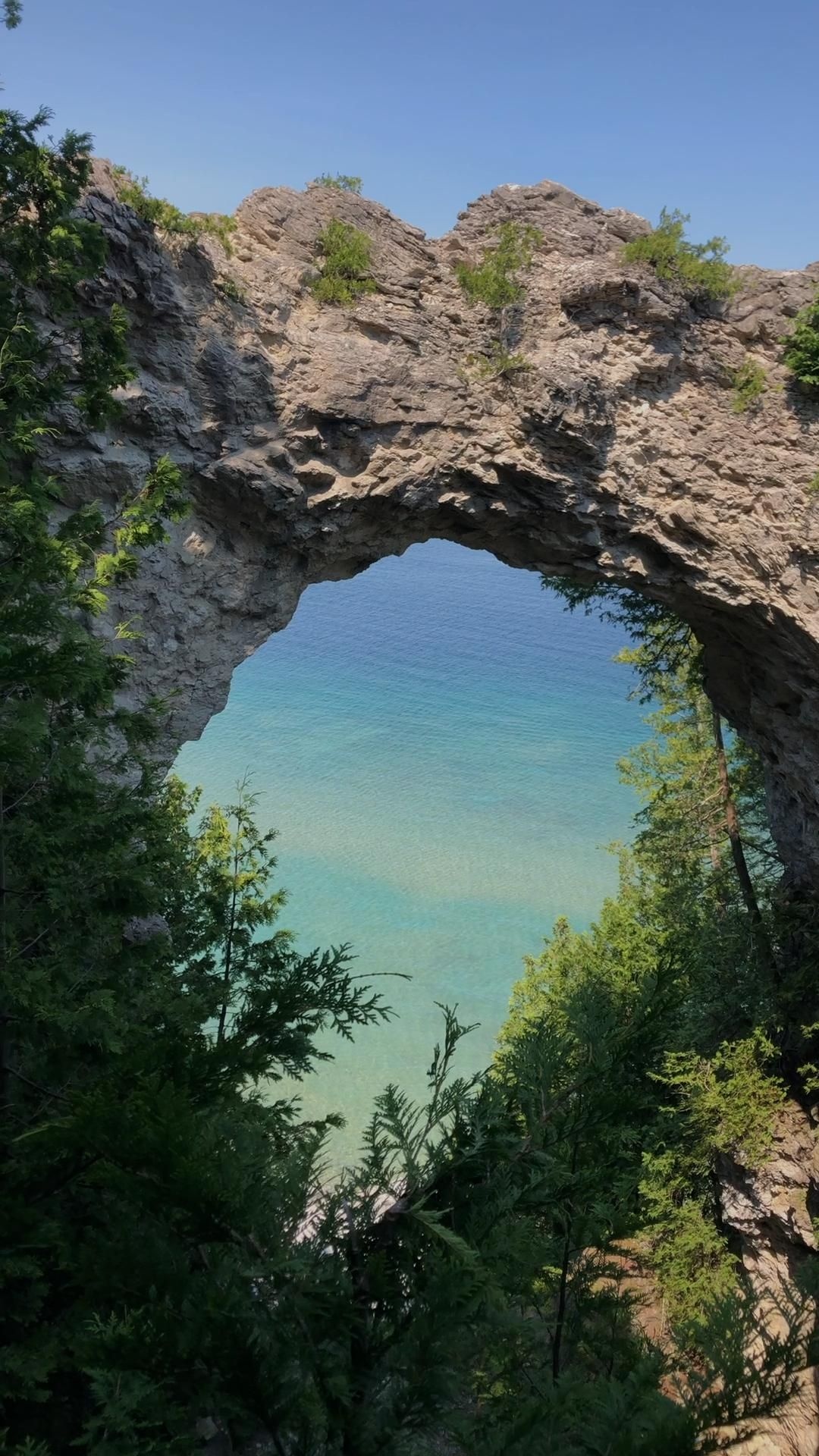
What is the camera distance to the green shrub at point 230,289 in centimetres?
805

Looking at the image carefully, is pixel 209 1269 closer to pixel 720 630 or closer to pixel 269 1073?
pixel 269 1073

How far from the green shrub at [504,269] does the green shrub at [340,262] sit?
1065 mm

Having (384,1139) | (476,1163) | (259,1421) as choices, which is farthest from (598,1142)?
(259,1421)

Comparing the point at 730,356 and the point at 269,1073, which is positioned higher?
the point at 730,356

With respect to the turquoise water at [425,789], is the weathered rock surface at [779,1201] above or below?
below

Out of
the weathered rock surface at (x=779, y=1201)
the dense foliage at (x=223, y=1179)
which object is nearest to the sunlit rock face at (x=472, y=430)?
→ the dense foliage at (x=223, y=1179)

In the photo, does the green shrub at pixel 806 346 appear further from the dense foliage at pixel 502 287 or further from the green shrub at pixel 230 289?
the green shrub at pixel 230 289

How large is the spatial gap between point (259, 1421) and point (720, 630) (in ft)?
33.2

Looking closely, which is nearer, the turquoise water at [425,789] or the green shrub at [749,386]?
the green shrub at [749,386]

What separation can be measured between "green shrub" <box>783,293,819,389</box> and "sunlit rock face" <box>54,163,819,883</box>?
18 cm

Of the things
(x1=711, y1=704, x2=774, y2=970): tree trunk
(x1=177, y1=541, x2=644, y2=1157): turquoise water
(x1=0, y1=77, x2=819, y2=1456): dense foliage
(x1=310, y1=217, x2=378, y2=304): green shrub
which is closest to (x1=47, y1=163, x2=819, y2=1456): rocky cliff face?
(x1=310, y1=217, x2=378, y2=304): green shrub

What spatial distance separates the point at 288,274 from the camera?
858 cm

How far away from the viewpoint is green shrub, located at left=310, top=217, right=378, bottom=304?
8688 millimetres

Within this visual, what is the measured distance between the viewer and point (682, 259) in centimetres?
892
